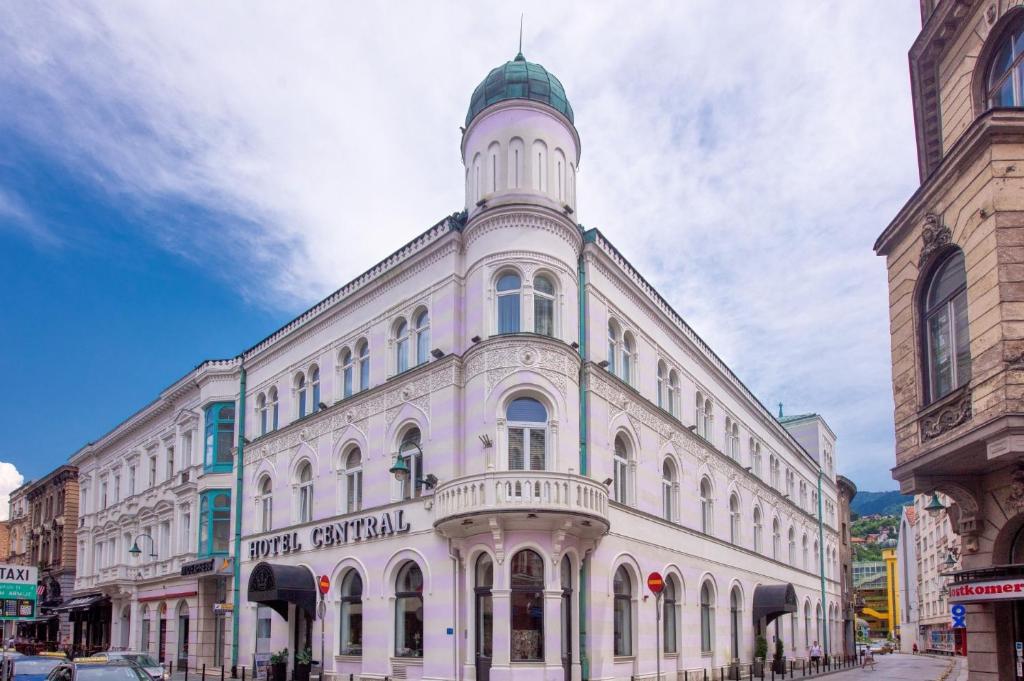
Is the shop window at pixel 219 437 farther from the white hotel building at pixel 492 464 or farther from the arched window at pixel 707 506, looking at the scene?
the arched window at pixel 707 506

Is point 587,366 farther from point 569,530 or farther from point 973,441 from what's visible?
point 973,441

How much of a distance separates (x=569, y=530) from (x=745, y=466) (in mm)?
19994

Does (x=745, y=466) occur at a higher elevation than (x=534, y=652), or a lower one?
higher

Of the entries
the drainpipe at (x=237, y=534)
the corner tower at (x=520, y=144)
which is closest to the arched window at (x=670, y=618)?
the corner tower at (x=520, y=144)

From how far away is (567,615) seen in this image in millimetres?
24125

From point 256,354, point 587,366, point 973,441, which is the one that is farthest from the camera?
point 256,354

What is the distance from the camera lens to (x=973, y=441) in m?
13.8

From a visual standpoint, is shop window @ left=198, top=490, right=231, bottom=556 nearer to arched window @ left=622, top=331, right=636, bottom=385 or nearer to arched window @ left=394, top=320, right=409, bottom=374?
arched window @ left=394, top=320, right=409, bottom=374

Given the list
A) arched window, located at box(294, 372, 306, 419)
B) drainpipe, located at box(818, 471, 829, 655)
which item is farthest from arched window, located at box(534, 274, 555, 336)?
drainpipe, located at box(818, 471, 829, 655)

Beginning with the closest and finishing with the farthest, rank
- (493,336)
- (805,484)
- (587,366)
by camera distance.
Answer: (493,336) < (587,366) < (805,484)

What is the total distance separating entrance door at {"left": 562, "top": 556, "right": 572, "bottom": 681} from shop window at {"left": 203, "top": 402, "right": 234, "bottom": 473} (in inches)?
727

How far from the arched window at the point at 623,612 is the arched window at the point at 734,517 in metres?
11.6

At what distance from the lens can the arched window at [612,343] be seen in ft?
94.4

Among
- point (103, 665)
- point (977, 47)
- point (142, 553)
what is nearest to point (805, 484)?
point (142, 553)
